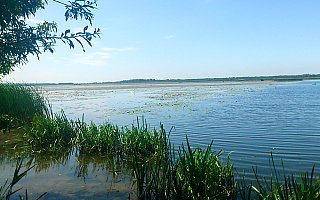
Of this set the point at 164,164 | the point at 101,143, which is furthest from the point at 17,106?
the point at 164,164

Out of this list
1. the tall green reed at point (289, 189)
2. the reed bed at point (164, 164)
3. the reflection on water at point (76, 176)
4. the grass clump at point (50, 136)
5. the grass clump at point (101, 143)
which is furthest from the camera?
the grass clump at point (50, 136)

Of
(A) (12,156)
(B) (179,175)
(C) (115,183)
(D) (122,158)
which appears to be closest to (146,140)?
(D) (122,158)

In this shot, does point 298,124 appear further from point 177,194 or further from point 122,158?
point 177,194

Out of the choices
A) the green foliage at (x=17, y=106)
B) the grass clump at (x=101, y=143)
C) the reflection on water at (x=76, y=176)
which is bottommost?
the reflection on water at (x=76, y=176)

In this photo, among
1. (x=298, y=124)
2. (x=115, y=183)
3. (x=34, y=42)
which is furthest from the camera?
(x=298, y=124)

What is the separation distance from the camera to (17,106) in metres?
13.1

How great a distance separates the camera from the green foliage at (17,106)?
40.5 feet

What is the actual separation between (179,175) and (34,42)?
3.67 metres

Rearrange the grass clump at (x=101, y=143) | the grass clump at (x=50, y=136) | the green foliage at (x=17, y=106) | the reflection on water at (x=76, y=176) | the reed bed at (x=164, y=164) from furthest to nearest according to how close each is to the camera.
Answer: the green foliage at (x=17, y=106)
the grass clump at (x=50, y=136)
the grass clump at (x=101, y=143)
the reflection on water at (x=76, y=176)
the reed bed at (x=164, y=164)

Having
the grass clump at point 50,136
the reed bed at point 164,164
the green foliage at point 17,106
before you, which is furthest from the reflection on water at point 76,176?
the green foliage at point 17,106

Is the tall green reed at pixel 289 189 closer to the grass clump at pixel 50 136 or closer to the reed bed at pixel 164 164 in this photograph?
the reed bed at pixel 164 164

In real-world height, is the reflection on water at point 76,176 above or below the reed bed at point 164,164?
below

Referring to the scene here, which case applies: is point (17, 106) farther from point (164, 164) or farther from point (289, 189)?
point (289, 189)

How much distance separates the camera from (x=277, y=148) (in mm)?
8688
